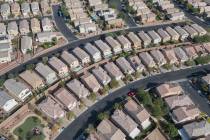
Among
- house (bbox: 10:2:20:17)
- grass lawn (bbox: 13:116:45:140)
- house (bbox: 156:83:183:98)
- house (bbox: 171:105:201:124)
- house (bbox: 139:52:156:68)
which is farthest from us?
house (bbox: 10:2:20:17)

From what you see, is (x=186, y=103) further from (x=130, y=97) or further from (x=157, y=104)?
(x=130, y=97)

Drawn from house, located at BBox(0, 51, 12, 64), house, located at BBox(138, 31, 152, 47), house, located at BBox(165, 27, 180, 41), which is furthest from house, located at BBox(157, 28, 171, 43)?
house, located at BBox(0, 51, 12, 64)

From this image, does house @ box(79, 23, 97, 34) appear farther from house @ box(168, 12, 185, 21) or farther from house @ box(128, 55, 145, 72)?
house @ box(168, 12, 185, 21)

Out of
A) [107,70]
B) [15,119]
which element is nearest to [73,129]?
[15,119]

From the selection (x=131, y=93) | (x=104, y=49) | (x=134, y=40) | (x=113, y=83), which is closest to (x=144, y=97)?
(x=131, y=93)

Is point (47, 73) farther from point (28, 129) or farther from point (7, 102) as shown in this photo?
point (28, 129)
